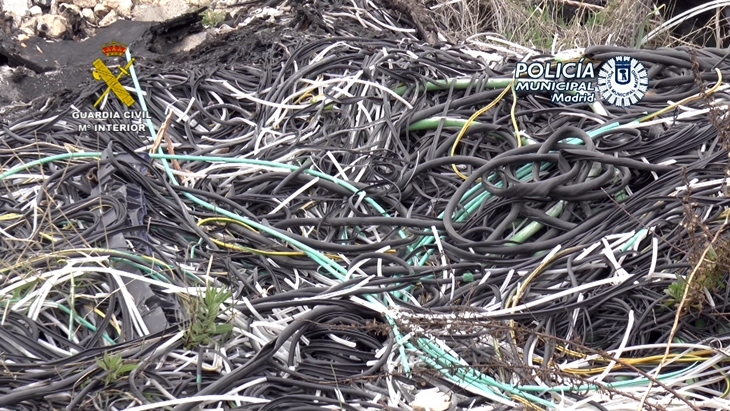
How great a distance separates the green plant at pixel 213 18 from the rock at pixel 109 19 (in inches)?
29.9

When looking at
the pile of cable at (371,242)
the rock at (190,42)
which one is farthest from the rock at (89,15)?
the pile of cable at (371,242)

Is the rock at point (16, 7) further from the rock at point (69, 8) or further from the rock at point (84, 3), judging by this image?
the rock at point (84, 3)

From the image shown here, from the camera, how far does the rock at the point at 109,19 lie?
15.7 feet

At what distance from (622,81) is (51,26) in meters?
3.69

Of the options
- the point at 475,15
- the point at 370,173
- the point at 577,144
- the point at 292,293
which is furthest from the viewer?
the point at 475,15

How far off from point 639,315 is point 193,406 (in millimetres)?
1367

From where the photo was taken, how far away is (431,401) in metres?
1.89

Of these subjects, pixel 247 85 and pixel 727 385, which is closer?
pixel 727 385

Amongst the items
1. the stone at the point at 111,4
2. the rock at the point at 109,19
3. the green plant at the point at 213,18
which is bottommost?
the rock at the point at 109,19

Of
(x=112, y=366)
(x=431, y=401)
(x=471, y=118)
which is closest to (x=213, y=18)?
(x=471, y=118)

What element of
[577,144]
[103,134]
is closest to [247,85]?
[103,134]

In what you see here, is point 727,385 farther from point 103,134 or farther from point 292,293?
point 103,134

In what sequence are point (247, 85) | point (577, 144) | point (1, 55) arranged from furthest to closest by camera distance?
point (1, 55), point (247, 85), point (577, 144)

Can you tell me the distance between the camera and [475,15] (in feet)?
15.1
